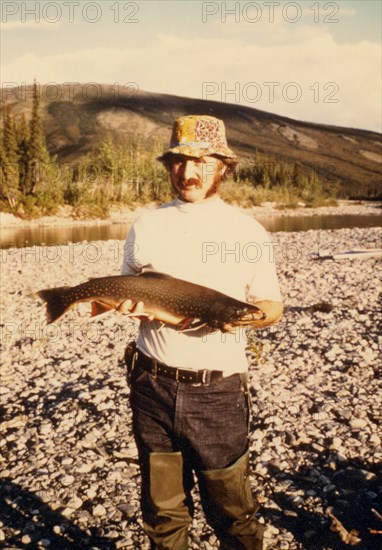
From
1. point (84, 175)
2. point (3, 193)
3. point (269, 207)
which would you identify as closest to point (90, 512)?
point (3, 193)

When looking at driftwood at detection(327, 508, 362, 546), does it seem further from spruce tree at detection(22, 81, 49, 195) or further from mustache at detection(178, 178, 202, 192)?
spruce tree at detection(22, 81, 49, 195)

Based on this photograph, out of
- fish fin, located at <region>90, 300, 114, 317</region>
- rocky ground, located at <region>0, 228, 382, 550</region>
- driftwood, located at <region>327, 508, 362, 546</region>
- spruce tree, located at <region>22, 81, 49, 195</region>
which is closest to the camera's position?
fish fin, located at <region>90, 300, 114, 317</region>

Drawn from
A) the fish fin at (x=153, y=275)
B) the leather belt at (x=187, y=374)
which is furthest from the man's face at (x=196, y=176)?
the leather belt at (x=187, y=374)

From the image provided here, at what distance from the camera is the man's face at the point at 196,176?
3.34m

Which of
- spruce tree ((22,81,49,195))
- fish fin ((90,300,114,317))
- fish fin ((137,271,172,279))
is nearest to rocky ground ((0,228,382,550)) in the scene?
fish fin ((90,300,114,317))

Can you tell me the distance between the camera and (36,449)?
6.43 m

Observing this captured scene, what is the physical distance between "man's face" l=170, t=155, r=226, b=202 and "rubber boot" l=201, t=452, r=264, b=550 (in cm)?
180

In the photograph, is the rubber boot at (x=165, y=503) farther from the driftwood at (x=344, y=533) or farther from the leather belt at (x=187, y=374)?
the driftwood at (x=344, y=533)

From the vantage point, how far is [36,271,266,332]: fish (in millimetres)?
3221

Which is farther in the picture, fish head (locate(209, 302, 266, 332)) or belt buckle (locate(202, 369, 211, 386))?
belt buckle (locate(202, 369, 211, 386))

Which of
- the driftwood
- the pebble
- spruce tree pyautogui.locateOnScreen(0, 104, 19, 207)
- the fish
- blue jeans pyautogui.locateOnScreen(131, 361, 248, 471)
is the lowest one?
the pebble

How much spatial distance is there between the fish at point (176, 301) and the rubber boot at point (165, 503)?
952 millimetres

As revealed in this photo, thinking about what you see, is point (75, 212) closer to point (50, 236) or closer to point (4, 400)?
point (50, 236)

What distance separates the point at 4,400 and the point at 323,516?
5.37m
